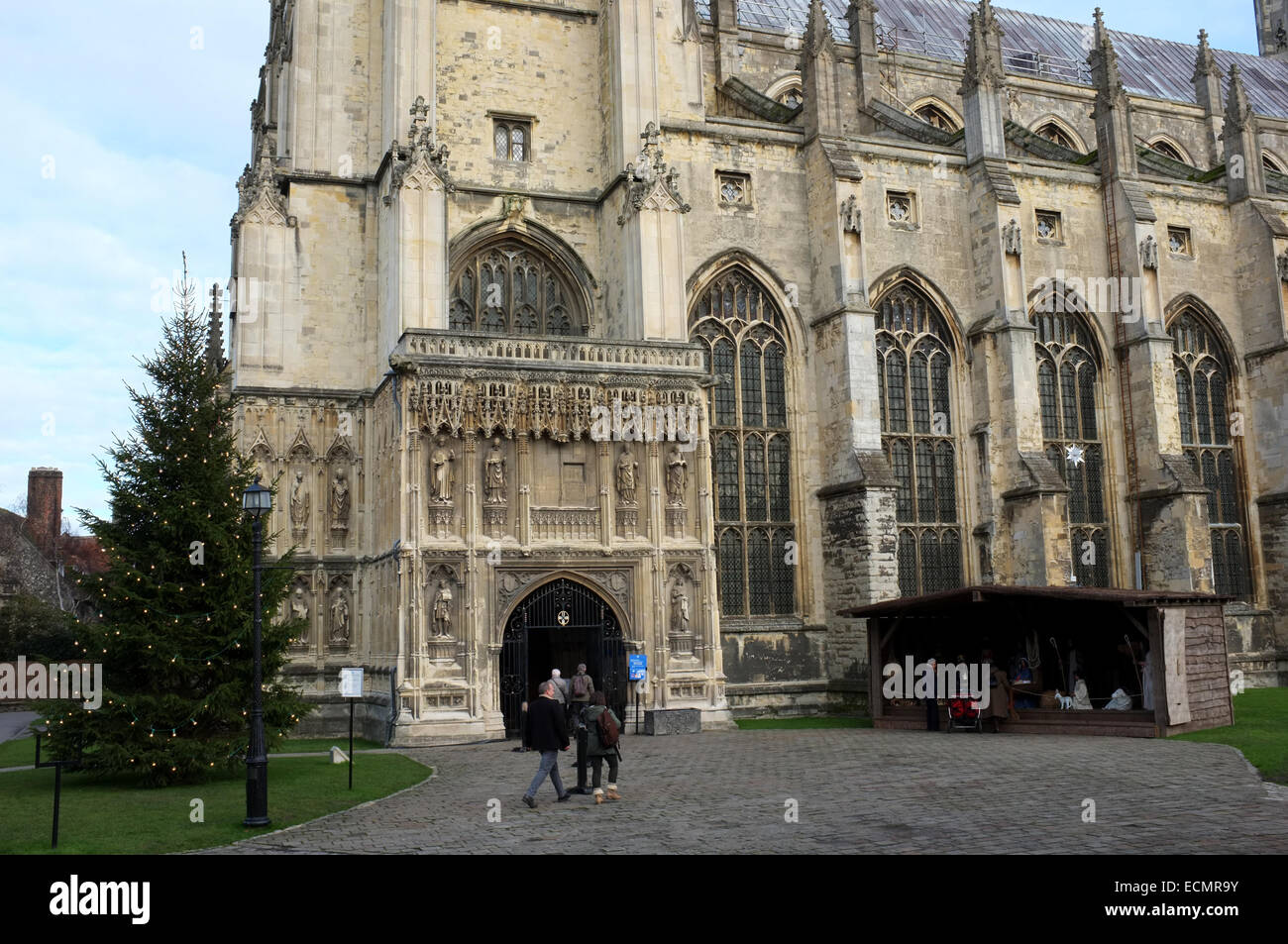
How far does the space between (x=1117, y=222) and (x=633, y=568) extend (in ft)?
61.4

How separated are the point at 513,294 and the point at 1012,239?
43.6 feet

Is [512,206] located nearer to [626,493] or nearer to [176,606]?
[626,493]

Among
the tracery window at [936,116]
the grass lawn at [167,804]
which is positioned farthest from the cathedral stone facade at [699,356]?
the tracery window at [936,116]

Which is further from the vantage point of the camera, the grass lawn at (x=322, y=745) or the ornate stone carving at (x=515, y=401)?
the ornate stone carving at (x=515, y=401)

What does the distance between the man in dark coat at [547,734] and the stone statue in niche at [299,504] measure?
13.7 meters

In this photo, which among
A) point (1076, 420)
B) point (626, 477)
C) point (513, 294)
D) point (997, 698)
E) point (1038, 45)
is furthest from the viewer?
point (1038, 45)

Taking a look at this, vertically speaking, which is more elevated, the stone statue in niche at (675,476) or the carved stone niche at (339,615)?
the stone statue in niche at (675,476)

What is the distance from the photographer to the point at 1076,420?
33.4m

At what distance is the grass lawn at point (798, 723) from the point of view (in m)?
25.0

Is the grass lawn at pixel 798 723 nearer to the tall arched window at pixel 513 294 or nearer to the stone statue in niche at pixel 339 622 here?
the stone statue in niche at pixel 339 622

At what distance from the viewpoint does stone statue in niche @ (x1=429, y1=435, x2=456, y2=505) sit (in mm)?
23281

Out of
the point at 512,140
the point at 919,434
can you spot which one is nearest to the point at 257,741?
the point at 512,140

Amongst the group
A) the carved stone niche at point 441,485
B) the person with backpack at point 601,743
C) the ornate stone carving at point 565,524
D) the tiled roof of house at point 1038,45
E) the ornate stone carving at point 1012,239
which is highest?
the tiled roof of house at point 1038,45
